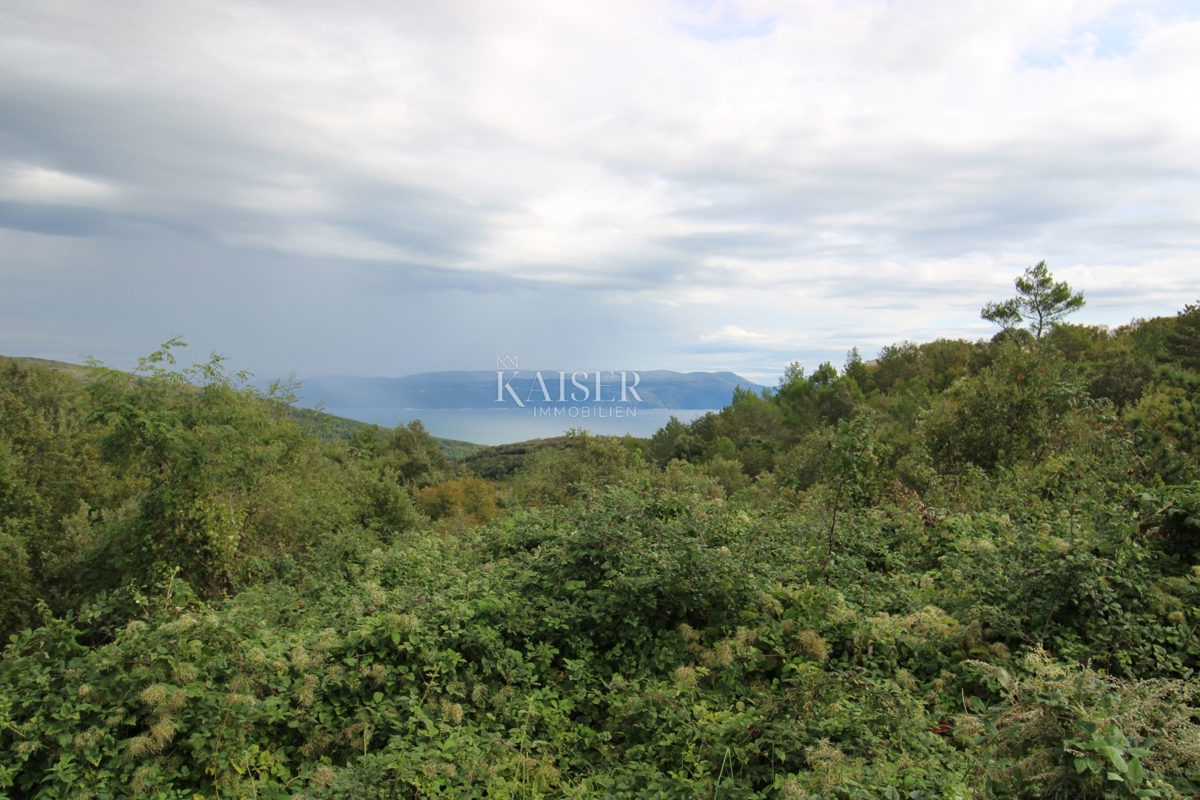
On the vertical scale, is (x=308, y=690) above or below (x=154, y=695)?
below

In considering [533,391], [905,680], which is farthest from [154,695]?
[533,391]

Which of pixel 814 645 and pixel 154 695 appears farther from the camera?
pixel 814 645

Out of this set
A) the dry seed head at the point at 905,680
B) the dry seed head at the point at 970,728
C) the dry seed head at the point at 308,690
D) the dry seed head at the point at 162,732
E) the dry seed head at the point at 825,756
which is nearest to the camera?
the dry seed head at the point at 970,728

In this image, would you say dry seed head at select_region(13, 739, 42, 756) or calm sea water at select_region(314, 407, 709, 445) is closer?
dry seed head at select_region(13, 739, 42, 756)

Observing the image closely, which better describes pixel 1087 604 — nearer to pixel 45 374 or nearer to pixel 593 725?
pixel 593 725

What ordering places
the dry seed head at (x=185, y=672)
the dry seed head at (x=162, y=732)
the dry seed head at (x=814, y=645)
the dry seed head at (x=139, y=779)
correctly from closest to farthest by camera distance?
the dry seed head at (x=139, y=779) → the dry seed head at (x=162, y=732) → the dry seed head at (x=185, y=672) → the dry seed head at (x=814, y=645)

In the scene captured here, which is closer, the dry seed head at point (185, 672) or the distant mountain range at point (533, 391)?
the dry seed head at point (185, 672)

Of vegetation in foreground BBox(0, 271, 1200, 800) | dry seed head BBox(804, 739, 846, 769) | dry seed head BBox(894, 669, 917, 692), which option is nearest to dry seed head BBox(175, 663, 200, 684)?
vegetation in foreground BBox(0, 271, 1200, 800)

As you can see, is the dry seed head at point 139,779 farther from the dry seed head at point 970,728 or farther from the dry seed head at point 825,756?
the dry seed head at point 970,728

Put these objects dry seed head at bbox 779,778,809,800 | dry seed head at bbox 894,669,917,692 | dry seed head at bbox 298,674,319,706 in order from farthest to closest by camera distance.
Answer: dry seed head at bbox 894,669,917,692 → dry seed head at bbox 298,674,319,706 → dry seed head at bbox 779,778,809,800

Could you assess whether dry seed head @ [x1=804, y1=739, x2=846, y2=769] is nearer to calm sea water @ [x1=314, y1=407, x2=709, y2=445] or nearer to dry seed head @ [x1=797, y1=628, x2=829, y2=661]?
dry seed head @ [x1=797, y1=628, x2=829, y2=661]

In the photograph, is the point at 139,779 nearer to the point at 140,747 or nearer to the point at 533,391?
the point at 140,747

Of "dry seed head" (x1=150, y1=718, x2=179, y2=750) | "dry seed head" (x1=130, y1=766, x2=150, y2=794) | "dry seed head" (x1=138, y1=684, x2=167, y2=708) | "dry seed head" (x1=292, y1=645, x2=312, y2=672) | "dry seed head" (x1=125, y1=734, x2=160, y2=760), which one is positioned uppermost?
"dry seed head" (x1=138, y1=684, x2=167, y2=708)

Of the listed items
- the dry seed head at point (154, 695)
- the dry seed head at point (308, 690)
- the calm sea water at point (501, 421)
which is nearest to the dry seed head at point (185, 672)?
the dry seed head at point (154, 695)
